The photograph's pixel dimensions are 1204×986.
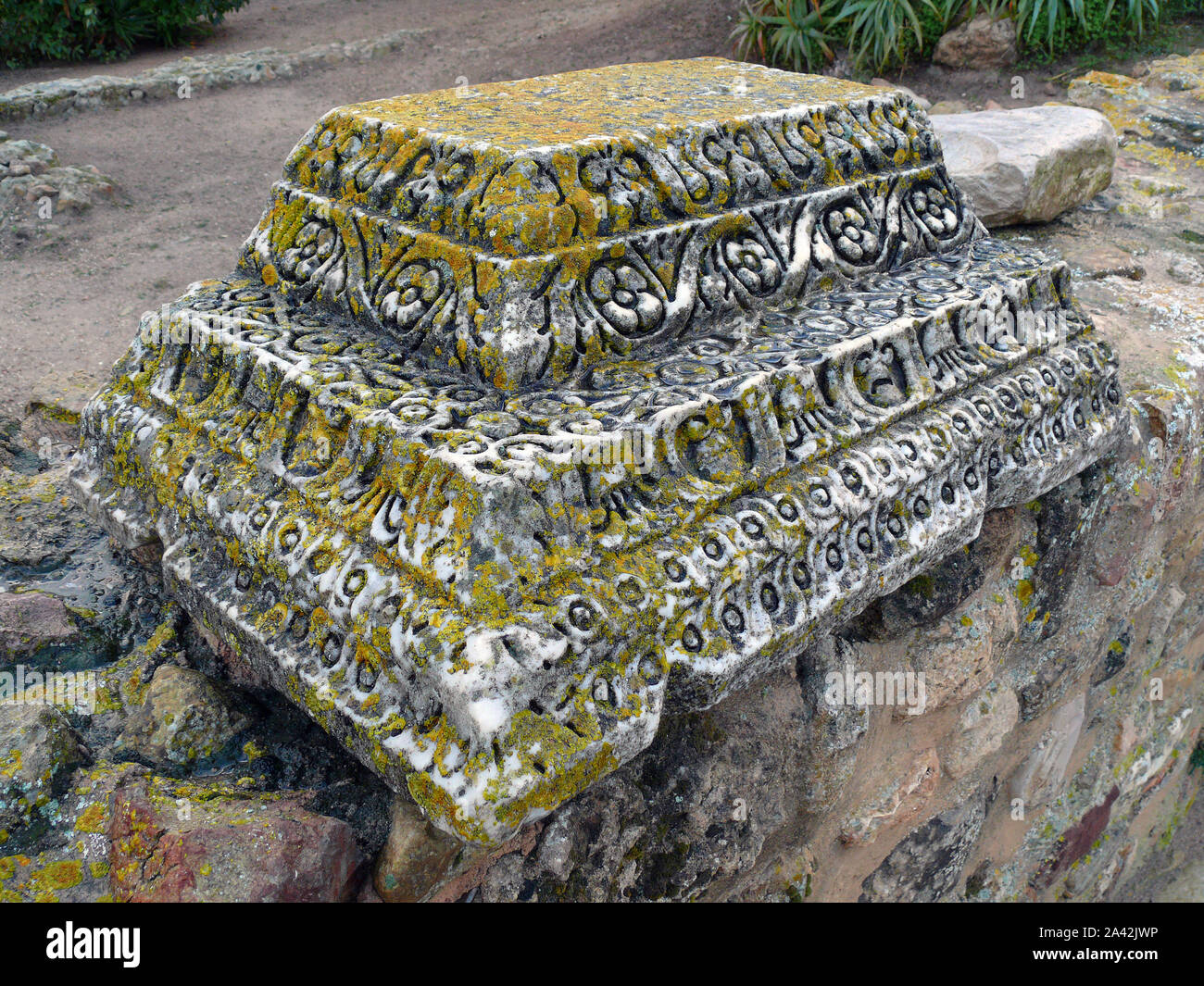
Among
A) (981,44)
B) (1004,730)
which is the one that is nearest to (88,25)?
(981,44)

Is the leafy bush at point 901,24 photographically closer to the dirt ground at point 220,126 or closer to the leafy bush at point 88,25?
the dirt ground at point 220,126

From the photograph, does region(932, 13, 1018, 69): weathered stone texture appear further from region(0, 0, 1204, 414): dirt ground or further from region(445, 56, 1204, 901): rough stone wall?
region(445, 56, 1204, 901): rough stone wall

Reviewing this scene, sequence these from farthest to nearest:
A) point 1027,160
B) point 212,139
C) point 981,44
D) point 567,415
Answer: point 212,139, point 981,44, point 1027,160, point 567,415

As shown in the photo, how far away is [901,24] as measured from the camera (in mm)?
6961

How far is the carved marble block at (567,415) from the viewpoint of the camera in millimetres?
1222

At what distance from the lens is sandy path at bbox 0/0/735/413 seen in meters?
4.63

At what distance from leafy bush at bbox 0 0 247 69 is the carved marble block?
28.6ft

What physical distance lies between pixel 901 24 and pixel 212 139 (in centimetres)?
530

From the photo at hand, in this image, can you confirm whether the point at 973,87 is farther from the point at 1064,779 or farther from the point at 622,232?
the point at 622,232

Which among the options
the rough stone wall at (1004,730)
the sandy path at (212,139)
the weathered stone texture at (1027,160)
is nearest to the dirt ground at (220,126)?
the sandy path at (212,139)

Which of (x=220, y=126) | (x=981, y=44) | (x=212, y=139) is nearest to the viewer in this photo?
(x=981, y=44)

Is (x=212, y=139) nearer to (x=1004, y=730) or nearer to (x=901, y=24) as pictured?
(x=901, y=24)

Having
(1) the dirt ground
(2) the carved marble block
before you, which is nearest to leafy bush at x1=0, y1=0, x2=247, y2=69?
(1) the dirt ground
